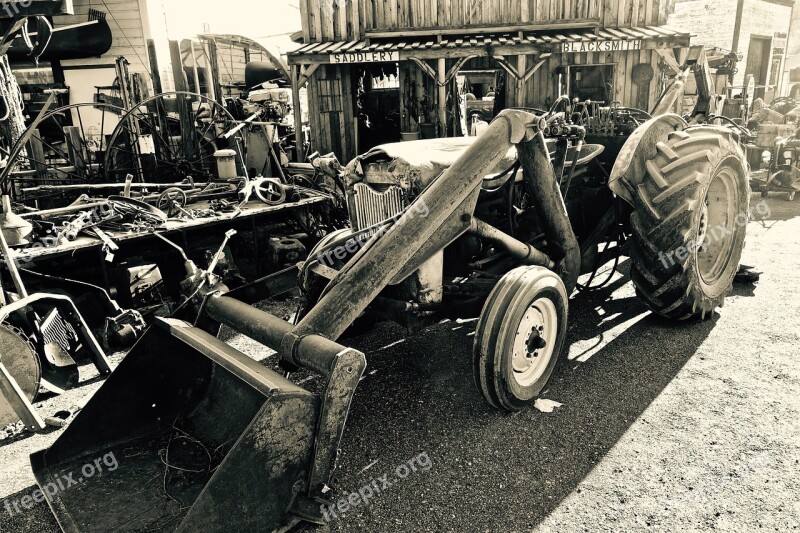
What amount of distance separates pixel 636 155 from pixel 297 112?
852cm

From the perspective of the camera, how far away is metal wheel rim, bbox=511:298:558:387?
3527 millimetres

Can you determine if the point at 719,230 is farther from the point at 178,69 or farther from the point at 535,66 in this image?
the point at 178,69

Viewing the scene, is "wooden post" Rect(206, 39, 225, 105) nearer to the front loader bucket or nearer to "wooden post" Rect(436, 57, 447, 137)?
"wooden post" Rect(436, 57, 447, 137)

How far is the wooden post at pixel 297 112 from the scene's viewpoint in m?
11.0

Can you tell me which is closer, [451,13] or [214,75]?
[451,13]

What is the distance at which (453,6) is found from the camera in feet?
36.1

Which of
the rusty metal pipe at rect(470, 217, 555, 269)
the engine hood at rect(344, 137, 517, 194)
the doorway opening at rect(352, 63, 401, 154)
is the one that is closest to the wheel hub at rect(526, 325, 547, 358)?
the rusty metal pipe at rect(470, 217, 555, 269)

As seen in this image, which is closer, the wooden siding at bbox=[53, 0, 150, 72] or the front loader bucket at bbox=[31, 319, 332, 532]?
the front loader bucket at bbox=[31, 319, 332, 532]

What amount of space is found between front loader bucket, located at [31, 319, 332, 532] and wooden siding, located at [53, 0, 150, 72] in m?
14.4

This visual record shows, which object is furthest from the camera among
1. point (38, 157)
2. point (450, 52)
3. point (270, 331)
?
point (450, 52)

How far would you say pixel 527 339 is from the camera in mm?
3551

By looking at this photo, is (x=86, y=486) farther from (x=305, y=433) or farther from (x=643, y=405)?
(x=643, y=405)

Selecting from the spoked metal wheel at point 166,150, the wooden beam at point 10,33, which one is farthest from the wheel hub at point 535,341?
the spoked metal wheel at point 166,150

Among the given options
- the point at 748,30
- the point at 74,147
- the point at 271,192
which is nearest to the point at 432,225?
the point at 271,192
